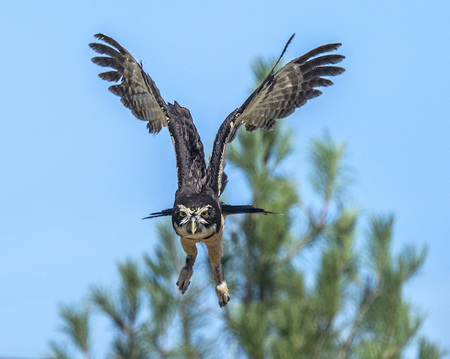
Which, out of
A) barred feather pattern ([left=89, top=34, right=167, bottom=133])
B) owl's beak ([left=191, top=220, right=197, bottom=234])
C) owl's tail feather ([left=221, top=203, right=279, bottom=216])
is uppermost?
barred feather pattern ([left=89, top=34, right=167, bottom=133])

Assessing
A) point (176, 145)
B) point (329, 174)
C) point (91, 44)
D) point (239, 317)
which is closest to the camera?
point (176, 145)

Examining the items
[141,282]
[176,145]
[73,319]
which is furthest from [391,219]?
[176,145]

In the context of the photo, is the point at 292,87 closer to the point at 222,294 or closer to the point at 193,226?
the point at 222,294

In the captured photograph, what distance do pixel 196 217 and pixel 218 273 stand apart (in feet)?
3.44

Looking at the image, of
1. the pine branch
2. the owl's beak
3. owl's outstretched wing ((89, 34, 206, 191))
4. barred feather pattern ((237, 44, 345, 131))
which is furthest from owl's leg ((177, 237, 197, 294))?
the pine branch

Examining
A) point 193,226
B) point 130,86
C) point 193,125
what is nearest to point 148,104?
point 130,86

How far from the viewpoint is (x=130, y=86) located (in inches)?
217

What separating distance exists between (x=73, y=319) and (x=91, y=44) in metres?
7.31

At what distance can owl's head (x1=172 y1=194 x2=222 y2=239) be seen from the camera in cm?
421

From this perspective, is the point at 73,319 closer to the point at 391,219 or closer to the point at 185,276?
the point at 391,219

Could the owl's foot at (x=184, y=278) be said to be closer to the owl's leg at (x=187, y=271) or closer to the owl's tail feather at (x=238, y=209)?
the owl's leg at (x=187, y=271)

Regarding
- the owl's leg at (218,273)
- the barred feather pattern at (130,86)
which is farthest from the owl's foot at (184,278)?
the barred feather pattern at (130,86)

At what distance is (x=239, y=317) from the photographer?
35.2 feet

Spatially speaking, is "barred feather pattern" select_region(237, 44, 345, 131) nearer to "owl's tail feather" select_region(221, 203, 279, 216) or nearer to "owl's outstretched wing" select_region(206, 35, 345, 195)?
"owl's outstretched wing" select_region(206, 35, 345, 195)
